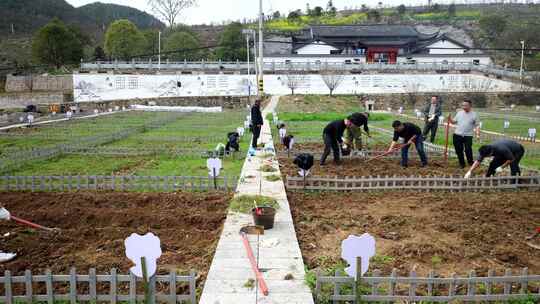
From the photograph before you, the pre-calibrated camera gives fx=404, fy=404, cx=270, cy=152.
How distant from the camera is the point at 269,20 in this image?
87125 millimetres

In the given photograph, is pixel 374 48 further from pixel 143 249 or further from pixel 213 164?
pixel 143 249

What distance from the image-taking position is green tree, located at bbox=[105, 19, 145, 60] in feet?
146

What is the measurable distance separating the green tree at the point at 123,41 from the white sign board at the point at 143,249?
4417 cm

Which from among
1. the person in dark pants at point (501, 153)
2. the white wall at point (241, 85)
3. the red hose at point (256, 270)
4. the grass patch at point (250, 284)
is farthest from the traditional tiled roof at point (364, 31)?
the grass patch at point (250, 284)

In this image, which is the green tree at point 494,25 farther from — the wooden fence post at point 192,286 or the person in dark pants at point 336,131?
the wooden fence post at point 192,286

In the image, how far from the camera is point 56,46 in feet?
138

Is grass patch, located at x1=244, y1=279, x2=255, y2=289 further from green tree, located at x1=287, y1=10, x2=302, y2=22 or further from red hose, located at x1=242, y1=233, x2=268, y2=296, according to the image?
green tree, located at x1=287, y1=10, x2=302, y2=22

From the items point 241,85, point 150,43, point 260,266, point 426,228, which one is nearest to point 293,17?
point 150,43

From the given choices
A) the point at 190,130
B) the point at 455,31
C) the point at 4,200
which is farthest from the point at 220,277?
the point at 455,31

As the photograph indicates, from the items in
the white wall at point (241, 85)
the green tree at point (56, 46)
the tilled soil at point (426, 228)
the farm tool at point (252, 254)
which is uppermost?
the green tree at point (56, 46)

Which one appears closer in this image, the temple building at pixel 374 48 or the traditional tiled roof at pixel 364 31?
the temple building at pixel 374 48

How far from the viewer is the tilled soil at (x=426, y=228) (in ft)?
14.7

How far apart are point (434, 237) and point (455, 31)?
6779cm

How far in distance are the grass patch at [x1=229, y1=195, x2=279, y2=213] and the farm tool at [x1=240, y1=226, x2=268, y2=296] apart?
88 centimetres
